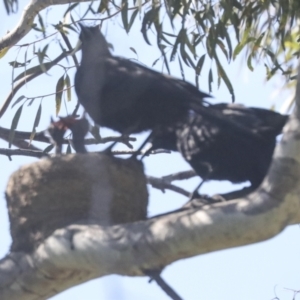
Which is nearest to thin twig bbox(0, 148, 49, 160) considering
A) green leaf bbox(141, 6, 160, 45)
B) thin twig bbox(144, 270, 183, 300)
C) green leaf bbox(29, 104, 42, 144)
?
green leaf bbox(29, 104, 42, 144)

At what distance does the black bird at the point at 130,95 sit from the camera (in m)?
Result: 3.54

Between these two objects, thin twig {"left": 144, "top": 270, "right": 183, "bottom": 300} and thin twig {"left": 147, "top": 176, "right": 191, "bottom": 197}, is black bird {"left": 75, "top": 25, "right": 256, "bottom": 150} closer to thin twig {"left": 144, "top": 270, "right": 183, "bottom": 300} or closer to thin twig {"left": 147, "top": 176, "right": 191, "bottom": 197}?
thin twig {"left": 147, "top": 176, "right": 191, "bottom": 197}

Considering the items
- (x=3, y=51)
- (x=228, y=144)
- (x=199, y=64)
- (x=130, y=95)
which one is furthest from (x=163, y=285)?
(x=3, y=51)

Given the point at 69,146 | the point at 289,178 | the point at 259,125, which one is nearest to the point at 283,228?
the point at 289,178

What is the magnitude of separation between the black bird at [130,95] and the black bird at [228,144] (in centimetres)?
4

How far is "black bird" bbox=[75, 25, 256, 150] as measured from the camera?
3536mm

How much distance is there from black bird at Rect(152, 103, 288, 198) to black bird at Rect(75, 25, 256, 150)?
0.14ft

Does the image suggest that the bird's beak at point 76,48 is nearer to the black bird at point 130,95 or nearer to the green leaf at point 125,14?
the black bird at point 130,95

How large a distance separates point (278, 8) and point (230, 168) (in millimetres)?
1164

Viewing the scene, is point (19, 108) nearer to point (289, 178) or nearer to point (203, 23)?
point (203, 23)

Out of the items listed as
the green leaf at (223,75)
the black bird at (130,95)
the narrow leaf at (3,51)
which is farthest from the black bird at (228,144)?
the narrow leaf at (3,51)

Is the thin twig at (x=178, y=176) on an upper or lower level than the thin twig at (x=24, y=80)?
lower

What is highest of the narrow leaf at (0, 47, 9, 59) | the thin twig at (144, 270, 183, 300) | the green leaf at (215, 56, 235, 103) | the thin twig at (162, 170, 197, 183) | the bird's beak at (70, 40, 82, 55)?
the bird's beak at (70, 40, 82, 55)

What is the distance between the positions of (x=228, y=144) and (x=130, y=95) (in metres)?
0.56
